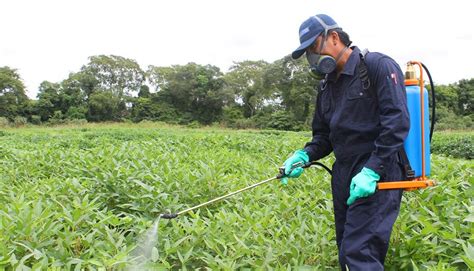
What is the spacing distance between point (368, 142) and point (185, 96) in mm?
45674

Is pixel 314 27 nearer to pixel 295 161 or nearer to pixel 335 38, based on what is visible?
pixel 335 38

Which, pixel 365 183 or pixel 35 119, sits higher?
pixel 365 183

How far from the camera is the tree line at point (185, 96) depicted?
41.1 meters

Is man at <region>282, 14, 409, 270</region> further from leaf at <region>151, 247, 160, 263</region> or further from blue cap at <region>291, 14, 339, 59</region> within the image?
leaf at <region>151, 247, 160, 263</region>

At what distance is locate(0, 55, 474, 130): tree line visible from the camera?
135 ft

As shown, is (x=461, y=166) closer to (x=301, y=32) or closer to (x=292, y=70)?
(x=301, y=32)

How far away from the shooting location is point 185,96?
1855 inches

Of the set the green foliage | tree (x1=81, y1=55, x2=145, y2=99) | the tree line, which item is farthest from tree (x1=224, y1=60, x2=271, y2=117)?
the green foliage

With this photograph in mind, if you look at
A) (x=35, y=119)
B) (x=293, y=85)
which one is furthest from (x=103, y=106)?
(x=293, y=85)

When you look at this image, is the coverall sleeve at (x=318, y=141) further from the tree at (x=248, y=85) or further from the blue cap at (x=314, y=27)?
the tree at (x=248, y=85)

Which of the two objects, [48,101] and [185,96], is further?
[185,96]

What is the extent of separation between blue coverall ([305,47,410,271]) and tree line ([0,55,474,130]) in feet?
126

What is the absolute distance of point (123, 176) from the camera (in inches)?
146

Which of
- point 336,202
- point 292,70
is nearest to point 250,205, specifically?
point 336,202
